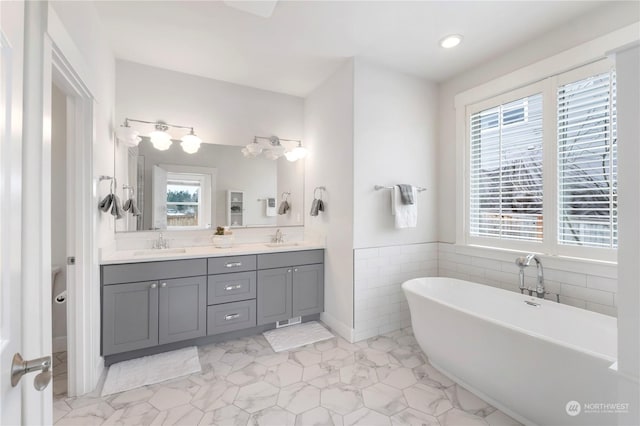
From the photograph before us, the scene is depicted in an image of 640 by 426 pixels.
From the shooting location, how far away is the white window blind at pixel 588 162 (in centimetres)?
198

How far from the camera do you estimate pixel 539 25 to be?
2.22 metres

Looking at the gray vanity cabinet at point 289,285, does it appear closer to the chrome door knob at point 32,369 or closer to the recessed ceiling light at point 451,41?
the chrome door knob at point 32,369

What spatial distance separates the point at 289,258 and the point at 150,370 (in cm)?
148

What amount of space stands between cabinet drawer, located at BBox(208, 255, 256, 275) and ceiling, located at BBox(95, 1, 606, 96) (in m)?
1.92

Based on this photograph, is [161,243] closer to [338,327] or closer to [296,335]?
[296,335]

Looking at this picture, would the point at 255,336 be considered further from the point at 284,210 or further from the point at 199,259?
the point at 284,210

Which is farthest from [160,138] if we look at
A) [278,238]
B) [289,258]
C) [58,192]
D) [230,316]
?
[230,316]

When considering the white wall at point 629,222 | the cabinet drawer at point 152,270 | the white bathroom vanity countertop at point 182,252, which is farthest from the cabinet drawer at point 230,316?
the white wall at point 629,222

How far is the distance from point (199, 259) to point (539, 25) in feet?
11.2

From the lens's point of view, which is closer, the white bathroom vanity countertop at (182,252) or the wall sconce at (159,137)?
the white bathroom vanity countertop at (182,252)

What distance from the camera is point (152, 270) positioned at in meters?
2.37

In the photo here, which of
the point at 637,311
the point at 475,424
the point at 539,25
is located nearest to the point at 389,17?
the point at 539,25

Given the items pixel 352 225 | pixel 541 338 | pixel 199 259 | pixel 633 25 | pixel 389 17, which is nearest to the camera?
pixel 541 338

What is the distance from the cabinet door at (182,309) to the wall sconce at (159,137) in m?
1.36
